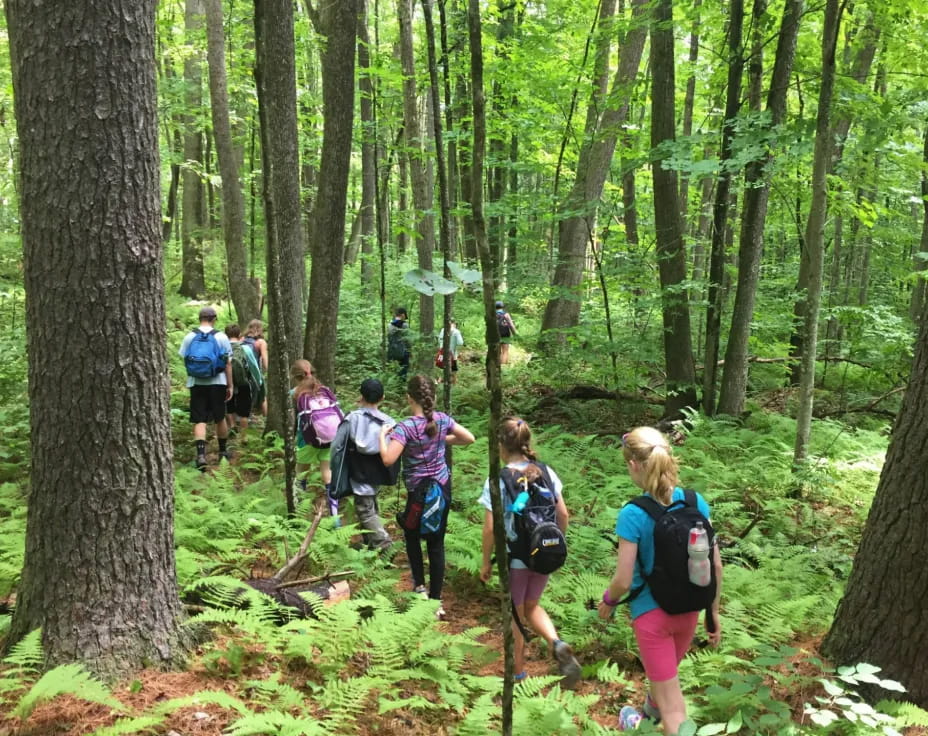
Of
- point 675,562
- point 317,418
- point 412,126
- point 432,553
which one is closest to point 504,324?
point 412,126

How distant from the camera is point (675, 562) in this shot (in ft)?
10.1

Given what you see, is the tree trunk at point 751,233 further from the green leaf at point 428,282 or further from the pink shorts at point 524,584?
the green leaf at point 428,282

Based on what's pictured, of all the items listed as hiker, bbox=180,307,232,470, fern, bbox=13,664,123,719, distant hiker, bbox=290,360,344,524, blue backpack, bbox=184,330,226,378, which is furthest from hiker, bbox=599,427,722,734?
blue backpack, bbox=184,330,226,378

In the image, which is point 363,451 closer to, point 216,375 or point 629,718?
point 629,718

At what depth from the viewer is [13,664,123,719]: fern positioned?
257cm

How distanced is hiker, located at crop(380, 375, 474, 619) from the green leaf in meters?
2.06

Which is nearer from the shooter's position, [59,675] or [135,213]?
[59,675]

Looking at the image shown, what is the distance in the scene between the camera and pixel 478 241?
2.43 metres

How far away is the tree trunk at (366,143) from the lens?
12.7 m

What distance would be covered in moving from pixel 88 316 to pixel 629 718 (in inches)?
145

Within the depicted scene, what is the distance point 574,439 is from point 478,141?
7.28 metres

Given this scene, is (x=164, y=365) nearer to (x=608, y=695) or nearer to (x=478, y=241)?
(x=478, y=241)

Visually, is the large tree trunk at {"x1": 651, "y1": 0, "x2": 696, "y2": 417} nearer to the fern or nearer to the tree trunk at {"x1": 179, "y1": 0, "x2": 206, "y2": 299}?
the fern

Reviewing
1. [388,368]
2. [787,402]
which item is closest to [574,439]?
[787,402]
